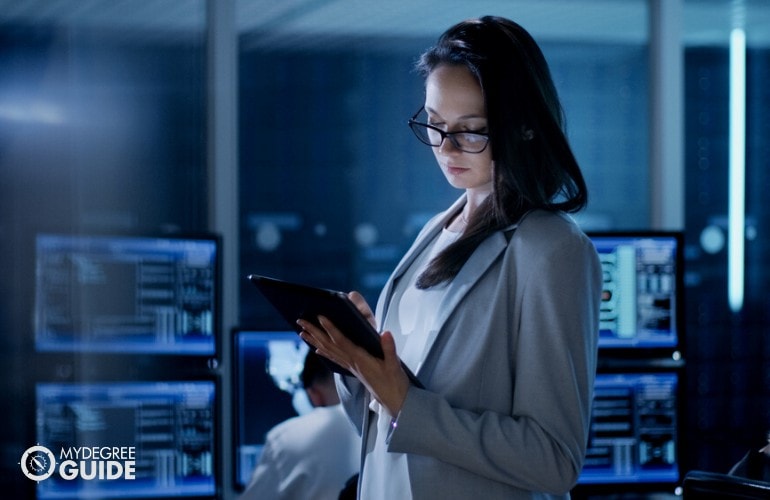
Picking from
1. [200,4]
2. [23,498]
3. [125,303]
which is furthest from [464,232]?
[200,4]

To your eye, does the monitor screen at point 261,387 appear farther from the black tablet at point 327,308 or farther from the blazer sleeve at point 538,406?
the blazer sleeve at point 538,406

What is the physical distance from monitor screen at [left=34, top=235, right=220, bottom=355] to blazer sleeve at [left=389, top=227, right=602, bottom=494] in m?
1.71

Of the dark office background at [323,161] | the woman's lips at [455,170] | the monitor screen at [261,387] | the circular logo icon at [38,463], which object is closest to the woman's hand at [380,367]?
the woman's lips at [455,170]

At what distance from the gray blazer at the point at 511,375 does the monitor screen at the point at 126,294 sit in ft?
5.46

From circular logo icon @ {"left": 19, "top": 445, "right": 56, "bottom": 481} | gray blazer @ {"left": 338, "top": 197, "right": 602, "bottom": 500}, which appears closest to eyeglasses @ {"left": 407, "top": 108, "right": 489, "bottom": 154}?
gray blazer @ {"left": 338, "top": 197, "right": 602, "bottom": 500}

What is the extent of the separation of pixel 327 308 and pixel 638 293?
6.35 feet

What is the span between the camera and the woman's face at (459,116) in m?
1.31

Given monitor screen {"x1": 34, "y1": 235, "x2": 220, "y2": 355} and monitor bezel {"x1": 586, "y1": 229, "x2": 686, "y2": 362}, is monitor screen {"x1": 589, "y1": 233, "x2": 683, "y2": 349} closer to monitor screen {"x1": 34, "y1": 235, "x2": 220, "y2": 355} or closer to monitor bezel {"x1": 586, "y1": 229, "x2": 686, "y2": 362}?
monitor bezel {"x1": 586, "y1": 229, "x2": 686, "y2": 362}

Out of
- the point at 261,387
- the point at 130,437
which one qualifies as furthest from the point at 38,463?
the point at 261,387

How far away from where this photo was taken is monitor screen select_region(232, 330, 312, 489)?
9.27 ft

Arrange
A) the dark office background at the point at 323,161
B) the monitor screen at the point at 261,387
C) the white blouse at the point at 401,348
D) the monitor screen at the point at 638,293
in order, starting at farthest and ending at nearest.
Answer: the dark office background at the point at 323,161 → the monitor screen at the point at 638,293 → the monitor screen at the point at 261,387 → the white blouse at the point at 401,348

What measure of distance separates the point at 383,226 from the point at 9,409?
1498mm

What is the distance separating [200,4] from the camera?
3.44 m

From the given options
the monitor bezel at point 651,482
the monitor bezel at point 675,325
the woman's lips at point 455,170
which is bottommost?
the monitor bezel at point 651,482
